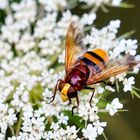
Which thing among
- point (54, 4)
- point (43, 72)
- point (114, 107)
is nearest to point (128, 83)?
point (114, 107)

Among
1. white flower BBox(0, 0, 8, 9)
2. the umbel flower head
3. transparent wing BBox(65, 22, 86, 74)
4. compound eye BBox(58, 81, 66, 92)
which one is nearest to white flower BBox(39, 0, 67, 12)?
the umbel flower head

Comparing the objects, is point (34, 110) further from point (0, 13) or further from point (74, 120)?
point (0, 13)

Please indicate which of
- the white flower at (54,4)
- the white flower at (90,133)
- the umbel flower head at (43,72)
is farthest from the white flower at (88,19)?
the white flower at (90,133)

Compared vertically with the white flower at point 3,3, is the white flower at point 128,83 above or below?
below

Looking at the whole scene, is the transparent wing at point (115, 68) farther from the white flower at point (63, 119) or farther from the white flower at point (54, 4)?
the white flower at point (54, 4)

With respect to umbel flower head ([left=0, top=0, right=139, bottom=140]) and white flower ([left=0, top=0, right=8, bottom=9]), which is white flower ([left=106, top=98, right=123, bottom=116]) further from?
white flower ([left=0, top=0, right=8, bottom=9])

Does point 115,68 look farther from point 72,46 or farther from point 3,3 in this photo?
point 3,3
